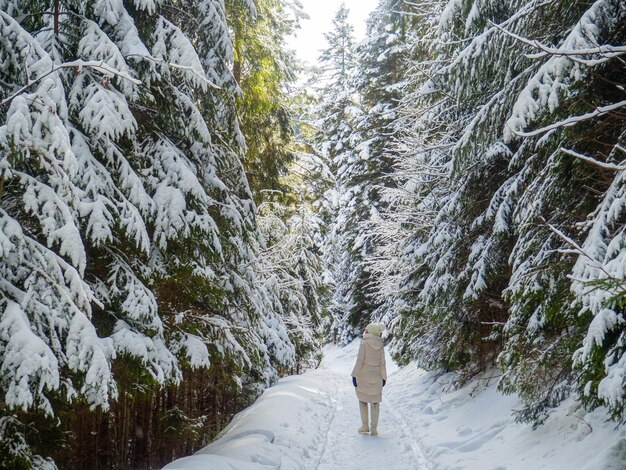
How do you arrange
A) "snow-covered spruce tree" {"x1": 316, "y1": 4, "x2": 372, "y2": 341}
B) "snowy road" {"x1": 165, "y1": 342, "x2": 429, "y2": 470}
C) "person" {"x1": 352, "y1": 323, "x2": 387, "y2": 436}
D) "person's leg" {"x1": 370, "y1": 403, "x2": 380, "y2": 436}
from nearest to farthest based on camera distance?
"snowy road" {"x1": 165, "y1": 342, "x2": 429, "y2": 470} → "person's leg" {"x1": 370, "y1": 403, "x2": 380, "y2": 436} → "person" {"x1": 352, "y1": 323, "x2": 387, "y2": 436} → "snow-covered spruce tree" {"x1": 316, "y1": 4, "x2": 372, "y2": 341}

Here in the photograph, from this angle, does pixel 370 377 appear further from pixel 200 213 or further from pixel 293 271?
pixel 293 271

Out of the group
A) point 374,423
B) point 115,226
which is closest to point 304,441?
point 374,423

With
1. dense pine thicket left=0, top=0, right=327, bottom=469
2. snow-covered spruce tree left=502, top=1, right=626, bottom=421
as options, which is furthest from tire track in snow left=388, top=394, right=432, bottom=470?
dense pine thicket left=0, top=0, right=327, bottom=469

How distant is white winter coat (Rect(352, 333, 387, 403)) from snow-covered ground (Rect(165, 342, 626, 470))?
0.70m

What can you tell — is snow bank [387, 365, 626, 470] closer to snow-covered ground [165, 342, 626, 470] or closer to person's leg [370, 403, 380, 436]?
snow-covered ground [165, 342, 626, 470]

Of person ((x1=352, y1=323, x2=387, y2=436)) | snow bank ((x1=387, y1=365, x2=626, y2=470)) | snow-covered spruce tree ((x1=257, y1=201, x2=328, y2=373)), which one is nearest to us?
snow bank ((x1=387, y1=365, x2=626, y2=470))

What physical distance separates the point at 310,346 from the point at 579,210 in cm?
1130

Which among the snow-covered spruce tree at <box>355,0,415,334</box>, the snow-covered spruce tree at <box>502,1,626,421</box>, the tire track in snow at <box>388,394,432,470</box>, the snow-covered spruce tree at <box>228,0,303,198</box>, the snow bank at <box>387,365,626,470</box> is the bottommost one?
the tire track in snow at <box>388,394,432,470</box>

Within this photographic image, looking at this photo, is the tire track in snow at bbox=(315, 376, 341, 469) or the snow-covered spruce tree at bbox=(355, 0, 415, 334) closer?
the tire track in snow at bbox=(315, 376, 341, 469)

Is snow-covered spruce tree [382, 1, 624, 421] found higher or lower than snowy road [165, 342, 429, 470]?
higher

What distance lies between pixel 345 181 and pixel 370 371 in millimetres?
18291

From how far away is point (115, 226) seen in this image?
4809 millimetres

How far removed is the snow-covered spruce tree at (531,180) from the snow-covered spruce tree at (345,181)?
43.7ft

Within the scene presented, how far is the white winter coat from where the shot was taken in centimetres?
805
